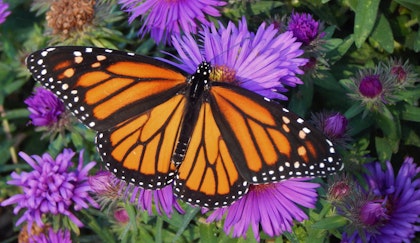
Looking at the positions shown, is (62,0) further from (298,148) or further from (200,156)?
(298,148)

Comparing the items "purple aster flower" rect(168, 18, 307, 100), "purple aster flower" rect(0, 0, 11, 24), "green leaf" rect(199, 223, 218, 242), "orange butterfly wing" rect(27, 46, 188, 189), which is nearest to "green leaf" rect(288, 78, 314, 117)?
"purple aster flower" rect(168, 18, 307, 100)

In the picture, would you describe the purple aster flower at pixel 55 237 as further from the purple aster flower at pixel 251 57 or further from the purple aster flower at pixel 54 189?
the purple aster flower at pixel 251 57

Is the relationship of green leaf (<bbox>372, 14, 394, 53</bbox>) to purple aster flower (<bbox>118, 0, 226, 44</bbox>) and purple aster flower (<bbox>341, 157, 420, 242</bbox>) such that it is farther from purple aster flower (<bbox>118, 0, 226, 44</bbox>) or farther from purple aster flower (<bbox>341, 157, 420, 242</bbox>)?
purple aster flower (<bbox>118, 0, 226, 44</bbox>)

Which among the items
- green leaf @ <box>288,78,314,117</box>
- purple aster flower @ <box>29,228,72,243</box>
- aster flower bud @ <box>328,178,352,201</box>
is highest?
green leaf @ <box>288,78,314,117</box>

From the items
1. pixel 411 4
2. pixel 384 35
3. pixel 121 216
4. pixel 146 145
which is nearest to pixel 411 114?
pixel 384 35

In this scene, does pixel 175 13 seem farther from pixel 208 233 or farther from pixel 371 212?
pixel 371 212
